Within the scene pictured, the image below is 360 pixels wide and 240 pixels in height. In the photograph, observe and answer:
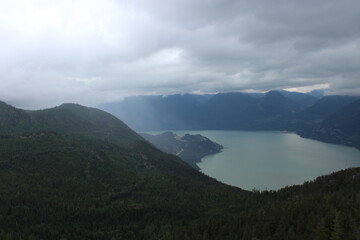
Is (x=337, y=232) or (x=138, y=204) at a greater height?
(x=337, y=232)

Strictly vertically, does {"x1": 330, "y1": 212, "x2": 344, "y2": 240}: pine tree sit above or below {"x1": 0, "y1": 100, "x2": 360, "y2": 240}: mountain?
above

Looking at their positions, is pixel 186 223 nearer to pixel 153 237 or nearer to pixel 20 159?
pixel 153 237

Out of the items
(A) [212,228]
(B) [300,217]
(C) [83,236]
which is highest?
(B) [300,217]

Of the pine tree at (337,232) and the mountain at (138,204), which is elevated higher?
the pine tree at (337,232)

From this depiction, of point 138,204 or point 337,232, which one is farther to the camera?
point 138,204

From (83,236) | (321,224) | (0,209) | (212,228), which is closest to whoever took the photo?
(321,224)

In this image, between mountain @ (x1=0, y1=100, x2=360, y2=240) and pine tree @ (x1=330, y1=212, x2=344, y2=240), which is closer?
pine tree @ (x1=330, y1=212, x2=344, y2=240)

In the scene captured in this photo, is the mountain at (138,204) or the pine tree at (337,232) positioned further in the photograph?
the mountain at (138,204)

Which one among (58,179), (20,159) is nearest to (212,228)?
(58,179)
